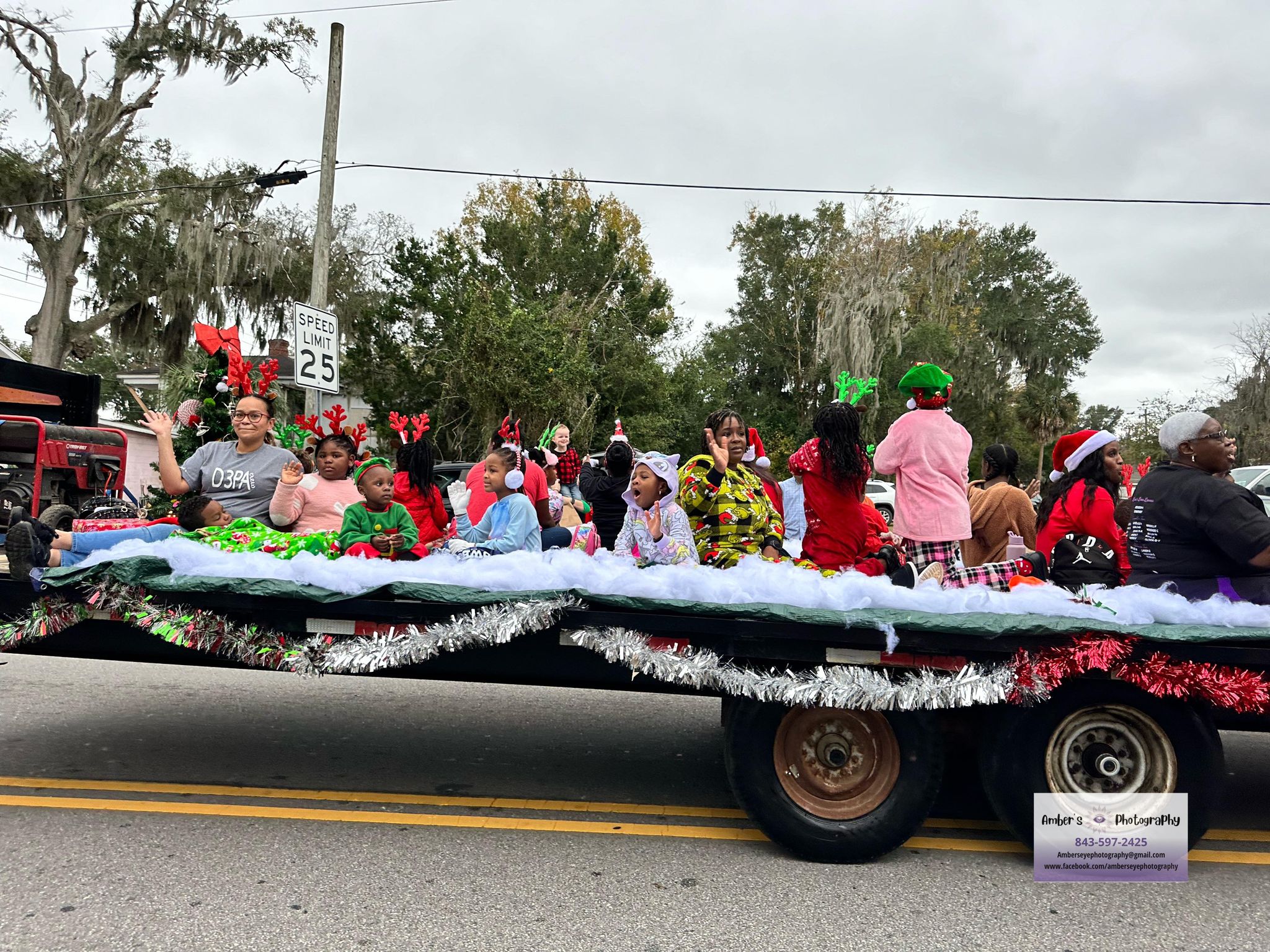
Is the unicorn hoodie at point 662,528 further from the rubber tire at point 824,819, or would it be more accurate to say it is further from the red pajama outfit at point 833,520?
the rubber tire at point 824,819

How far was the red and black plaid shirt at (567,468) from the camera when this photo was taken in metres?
8.75

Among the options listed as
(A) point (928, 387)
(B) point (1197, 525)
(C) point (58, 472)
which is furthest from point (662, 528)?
(C) point (58, 472)

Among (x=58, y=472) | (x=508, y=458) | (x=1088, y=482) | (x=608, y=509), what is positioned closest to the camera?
(x=508, y=458)

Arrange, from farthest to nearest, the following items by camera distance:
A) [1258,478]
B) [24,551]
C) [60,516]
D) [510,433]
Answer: [1258,478] → [60,516] → [510,433] → [24,551]

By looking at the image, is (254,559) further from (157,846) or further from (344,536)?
(157,846)

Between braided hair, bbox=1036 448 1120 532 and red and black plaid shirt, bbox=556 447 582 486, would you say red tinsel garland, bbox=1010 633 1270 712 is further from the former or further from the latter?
red and black plaid shirt, bbox=556 447 582 486

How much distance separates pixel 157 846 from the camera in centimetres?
372

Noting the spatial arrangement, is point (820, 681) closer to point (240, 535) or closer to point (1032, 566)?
point (1032, 566)

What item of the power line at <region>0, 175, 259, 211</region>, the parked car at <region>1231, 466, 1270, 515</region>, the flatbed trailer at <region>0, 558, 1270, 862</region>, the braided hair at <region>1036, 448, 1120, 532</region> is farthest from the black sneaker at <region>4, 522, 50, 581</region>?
the power line at <region>0, 175, 259, 211</region>

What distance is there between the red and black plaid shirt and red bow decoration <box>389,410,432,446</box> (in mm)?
2799

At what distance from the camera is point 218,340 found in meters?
6.10

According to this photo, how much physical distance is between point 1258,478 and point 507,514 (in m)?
18.4

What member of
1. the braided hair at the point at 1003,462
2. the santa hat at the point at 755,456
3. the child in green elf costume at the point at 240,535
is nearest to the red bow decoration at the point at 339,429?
the child in green elf costume at the point at 240,535

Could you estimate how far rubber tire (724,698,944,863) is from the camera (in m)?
3.64
